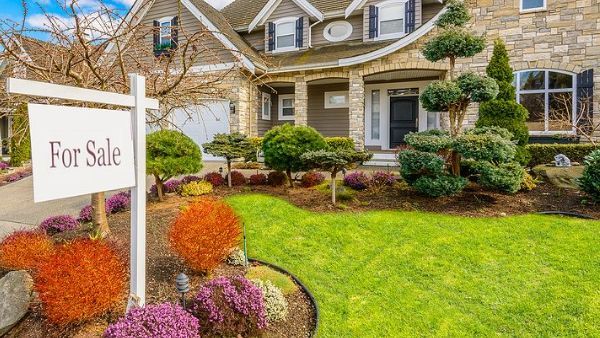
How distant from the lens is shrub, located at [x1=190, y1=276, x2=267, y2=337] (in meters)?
2.95

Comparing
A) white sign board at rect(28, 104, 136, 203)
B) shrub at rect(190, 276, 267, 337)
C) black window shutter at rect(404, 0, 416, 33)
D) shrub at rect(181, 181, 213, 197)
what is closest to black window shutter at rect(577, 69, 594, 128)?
black window shutter at rect(404, 0, 416, 33)

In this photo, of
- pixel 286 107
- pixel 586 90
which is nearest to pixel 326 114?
pixel 286 107

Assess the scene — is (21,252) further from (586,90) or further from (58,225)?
(586,90)

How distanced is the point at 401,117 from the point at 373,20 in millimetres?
3868

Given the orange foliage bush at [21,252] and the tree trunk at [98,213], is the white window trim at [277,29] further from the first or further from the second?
the orange foliage bush at [21,252]

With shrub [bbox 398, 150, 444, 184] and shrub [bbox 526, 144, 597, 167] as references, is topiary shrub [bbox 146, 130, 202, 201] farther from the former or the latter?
shrub [bbox 526, 144, 597, 167]

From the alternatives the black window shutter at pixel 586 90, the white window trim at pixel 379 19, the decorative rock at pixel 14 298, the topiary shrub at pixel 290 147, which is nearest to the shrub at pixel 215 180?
the topiary shrub at pixel 290 147

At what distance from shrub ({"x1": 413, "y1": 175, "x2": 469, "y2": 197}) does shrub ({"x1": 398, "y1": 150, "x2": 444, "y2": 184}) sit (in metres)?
0.18

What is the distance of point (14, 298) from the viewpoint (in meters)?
3.18

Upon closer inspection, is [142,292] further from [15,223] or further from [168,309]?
[15,223]

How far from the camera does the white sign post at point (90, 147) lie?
199 centimetres

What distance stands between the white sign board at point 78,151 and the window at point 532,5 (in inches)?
487

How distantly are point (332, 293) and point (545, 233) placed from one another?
11.2 feet

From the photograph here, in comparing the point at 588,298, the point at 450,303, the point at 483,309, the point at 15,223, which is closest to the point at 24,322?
the point at 450,303
